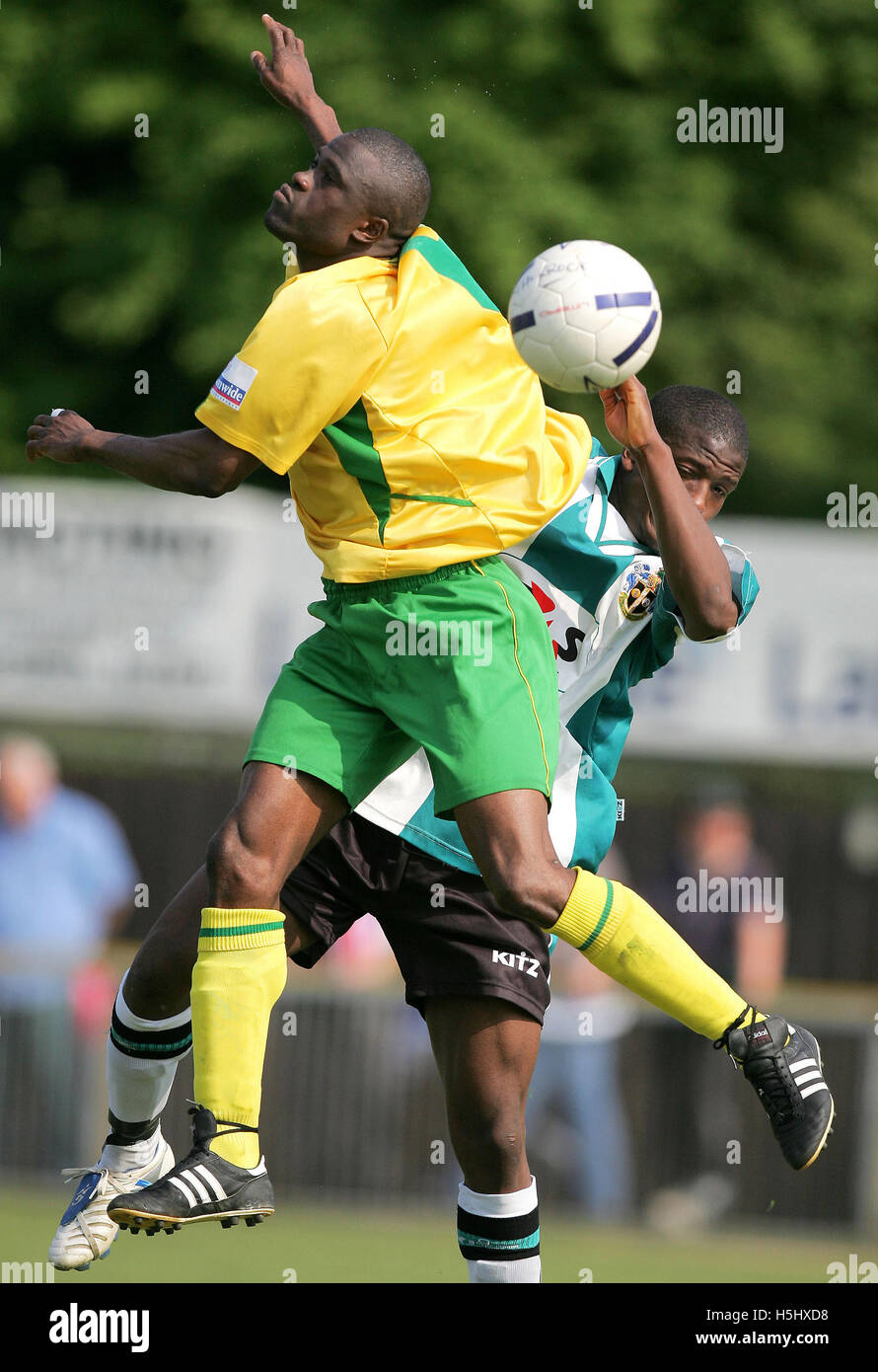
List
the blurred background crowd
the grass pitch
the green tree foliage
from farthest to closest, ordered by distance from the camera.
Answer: the green tree foliage < the blurred background crowd < the grass pitch

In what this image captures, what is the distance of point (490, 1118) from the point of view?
18.5ft

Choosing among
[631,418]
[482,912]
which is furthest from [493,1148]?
[631,418]

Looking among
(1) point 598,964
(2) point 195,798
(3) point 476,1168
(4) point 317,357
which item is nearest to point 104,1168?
(3) point 476,1168

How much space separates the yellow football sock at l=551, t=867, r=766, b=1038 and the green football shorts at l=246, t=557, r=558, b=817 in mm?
312

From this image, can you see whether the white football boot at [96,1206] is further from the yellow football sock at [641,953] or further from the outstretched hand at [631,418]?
the outstretched hand at [631,418]

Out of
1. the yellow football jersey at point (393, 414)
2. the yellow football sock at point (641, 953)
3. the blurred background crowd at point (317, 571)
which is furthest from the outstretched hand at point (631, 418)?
the blurred background crowd at point (317, 571)

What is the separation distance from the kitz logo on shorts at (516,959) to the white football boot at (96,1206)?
1.18 m

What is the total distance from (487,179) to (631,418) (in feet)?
28.4

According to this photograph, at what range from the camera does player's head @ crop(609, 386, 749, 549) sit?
5574 millimetres

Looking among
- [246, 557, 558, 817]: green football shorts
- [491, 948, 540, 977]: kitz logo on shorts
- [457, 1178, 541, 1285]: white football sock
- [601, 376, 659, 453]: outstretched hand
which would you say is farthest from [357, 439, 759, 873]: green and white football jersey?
[457, 1178, 541, 1285]: white football sock

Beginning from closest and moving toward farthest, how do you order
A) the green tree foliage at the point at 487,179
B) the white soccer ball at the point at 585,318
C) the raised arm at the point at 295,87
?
1. the white soccer ball at the point at 585,318
2. the raised arm at the point at 295,87
3. the green tree foliage at the point at 487,179

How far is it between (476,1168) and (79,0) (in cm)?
Result: 1109

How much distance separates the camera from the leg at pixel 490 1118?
5641 millimetres
